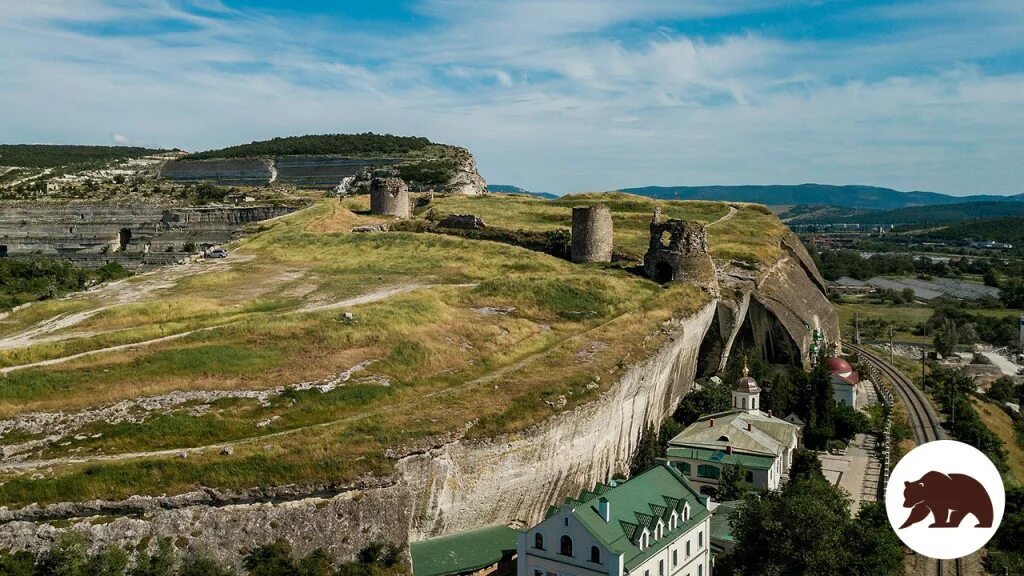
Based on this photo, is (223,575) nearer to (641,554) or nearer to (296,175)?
(641,554)

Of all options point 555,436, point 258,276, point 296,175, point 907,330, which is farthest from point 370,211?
point 907,330

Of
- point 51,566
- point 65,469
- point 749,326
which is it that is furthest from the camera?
point 749,326

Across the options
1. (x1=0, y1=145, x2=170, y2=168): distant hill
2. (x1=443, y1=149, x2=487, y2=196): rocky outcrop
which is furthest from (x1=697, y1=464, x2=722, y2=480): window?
(x1=0, y1=145, x2=170, y2=168): distant hill

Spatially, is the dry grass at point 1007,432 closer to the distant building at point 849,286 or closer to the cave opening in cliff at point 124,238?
the cave opening in cliff at point 124,238

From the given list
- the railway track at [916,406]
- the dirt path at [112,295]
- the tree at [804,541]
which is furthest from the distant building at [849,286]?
the tree at [804,541]

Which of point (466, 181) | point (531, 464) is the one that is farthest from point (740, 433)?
point (466, 181)

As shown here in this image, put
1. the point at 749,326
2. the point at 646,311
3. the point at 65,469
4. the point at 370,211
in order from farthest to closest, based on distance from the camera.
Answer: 1. the point at 370,211
2. the point at 749,326
3. the point at 646,311
4. the point at 65,469

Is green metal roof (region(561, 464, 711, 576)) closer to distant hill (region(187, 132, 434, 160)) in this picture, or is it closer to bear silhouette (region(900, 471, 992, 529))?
bear silhouette (region(900, 471, 992, 529))

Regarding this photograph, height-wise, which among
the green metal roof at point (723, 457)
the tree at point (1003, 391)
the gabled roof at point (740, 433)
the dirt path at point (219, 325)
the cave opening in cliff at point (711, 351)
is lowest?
the tree at point (1003, 391)
